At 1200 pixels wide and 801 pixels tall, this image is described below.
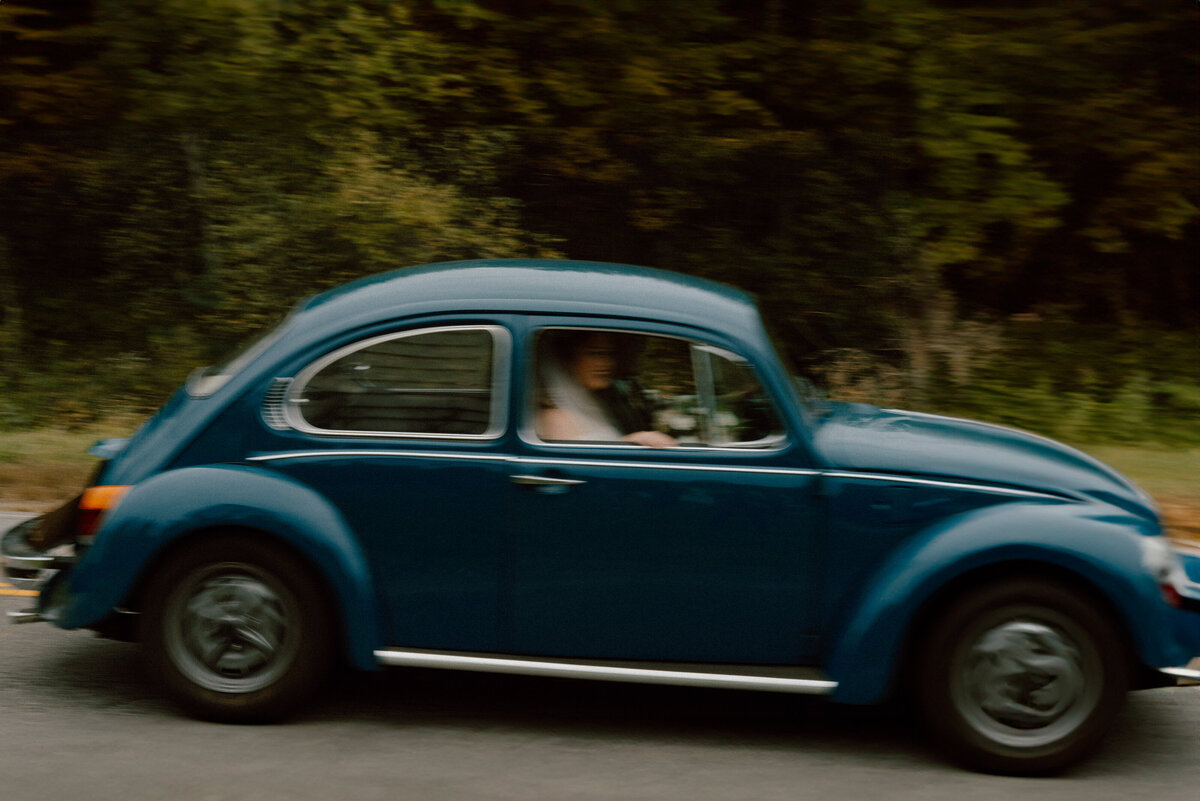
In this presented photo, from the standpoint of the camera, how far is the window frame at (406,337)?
4.88 metres

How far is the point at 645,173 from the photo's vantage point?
11.6 metres

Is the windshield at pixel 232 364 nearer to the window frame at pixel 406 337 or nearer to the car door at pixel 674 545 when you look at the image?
the window frame at pixel 406 337

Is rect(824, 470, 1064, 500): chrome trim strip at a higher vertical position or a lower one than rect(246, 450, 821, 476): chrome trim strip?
lower

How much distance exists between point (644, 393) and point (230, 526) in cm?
160

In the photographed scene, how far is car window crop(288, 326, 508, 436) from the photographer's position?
491cm

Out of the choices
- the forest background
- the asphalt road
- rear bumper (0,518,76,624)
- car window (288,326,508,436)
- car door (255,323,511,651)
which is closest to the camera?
the asphalt road

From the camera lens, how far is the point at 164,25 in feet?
40.8

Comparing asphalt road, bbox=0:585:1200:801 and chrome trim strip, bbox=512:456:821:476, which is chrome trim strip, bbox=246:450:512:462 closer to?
chrome trim strip, bbox=512:456:821:476

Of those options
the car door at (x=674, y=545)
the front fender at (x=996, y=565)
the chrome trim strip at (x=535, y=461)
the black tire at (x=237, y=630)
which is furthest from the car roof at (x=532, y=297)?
the front fender at (x=996, y=565)

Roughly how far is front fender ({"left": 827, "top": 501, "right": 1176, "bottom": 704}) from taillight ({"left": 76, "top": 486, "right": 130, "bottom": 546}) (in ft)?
8.82

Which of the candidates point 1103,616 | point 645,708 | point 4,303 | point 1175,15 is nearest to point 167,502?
point 645,708

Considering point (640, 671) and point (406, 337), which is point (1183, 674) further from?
point (406, 337)

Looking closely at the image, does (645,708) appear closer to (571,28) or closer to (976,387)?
(976,387)

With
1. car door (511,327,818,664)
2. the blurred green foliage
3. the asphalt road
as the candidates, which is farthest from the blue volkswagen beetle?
the blurred green foliage
